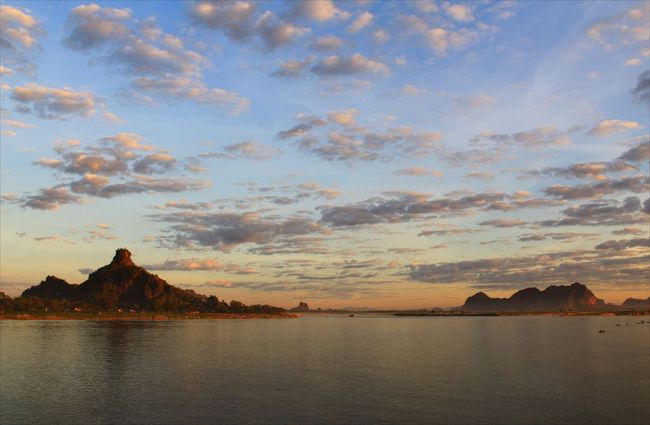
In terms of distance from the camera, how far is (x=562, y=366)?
331ft

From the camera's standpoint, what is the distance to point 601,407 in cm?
6091

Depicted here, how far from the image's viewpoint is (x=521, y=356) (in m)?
119

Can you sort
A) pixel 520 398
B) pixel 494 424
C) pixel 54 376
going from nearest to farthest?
pixel 494 424, pixel 520 398, pixel 54 376

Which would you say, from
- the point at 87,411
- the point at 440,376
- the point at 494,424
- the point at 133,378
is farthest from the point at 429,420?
the point at 133,378

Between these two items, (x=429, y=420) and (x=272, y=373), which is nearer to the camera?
(x=429, y=420)

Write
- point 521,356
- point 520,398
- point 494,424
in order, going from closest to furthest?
point 494,424 < point 520,398 < point 521,356

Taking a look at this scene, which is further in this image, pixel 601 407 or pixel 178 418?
pixel 601 407

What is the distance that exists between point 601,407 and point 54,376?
256ft

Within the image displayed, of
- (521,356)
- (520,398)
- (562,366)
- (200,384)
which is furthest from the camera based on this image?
(521,356)

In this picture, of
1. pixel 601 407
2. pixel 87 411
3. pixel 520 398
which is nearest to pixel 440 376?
pixel 520 398

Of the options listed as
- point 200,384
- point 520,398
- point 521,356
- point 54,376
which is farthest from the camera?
point 521,356

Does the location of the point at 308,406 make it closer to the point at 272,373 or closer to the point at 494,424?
the point at 494,424

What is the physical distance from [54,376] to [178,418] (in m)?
38.4

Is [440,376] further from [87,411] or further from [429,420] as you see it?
[87,411]
